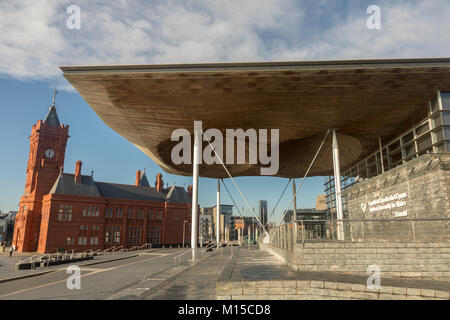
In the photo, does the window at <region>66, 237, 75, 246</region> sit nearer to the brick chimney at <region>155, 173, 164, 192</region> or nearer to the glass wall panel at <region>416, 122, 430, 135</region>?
the brick chimney at <region>155, 173, 164, 192</region>

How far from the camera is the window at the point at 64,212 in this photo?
5263 cm

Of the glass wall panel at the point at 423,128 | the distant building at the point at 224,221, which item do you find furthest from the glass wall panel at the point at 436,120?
the distant building at the point at 224,221

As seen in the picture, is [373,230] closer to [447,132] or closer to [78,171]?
[447,132]

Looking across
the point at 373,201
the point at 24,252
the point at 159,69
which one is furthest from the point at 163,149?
the point at 24,252

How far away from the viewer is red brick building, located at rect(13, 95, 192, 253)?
174 feet

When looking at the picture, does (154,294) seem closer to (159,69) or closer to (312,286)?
(312,286)

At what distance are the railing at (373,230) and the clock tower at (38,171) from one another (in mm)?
57908

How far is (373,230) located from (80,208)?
54.6 meters

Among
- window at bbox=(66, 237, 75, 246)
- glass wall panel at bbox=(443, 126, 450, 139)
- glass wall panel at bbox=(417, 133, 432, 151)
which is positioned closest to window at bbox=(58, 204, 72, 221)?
window at bbox=(66, 237, 75, 246)

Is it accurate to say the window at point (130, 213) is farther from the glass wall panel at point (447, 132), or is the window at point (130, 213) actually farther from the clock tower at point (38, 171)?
the glass wall panel at point (447, 132)

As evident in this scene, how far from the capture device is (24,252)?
54.7 m

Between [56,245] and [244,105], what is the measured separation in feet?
159
